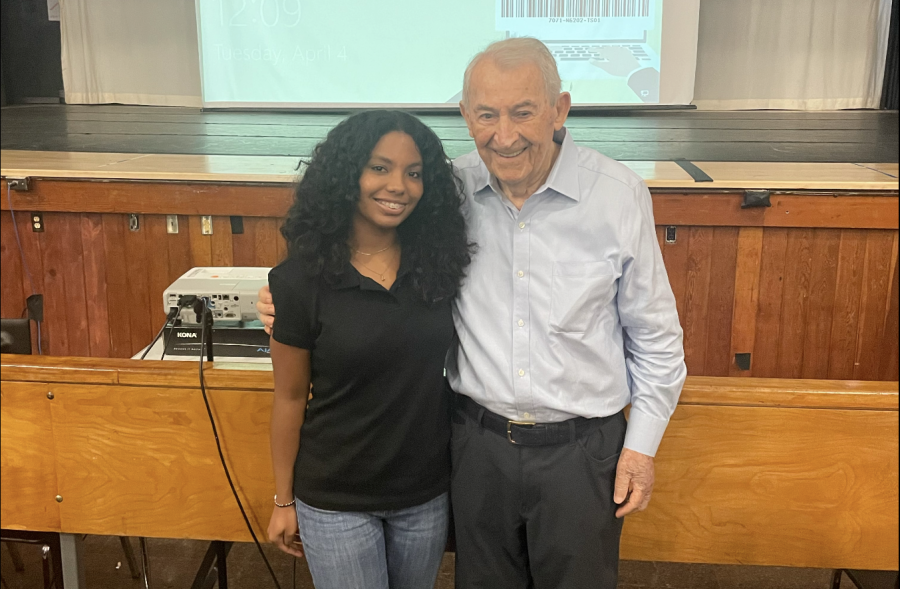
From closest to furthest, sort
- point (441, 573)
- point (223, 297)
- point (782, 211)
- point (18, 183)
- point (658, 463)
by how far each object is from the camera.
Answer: point (658, 463) → point (223, 297) → point (18, 183) → point (441, 573) → point (782, 211)

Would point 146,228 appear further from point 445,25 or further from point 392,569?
point 445,25

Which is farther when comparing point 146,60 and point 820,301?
point 146,60

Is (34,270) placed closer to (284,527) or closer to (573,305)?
(284,527)

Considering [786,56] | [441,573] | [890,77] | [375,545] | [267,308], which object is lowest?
[441,573]

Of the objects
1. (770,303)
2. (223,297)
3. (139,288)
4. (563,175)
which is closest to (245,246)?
(139,288)

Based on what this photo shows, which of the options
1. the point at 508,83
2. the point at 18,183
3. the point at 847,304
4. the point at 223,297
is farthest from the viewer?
the point at 847,304

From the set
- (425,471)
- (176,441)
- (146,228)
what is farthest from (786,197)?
(146,228)

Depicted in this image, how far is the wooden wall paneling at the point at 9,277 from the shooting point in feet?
3.11

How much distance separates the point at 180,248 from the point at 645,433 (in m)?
1.69

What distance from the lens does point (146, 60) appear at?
462 centimetres

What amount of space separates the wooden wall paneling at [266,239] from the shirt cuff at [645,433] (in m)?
1.48

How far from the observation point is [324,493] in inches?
39.5

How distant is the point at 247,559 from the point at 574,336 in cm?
132

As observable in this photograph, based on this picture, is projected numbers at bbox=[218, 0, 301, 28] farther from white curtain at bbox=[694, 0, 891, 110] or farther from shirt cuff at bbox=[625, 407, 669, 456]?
shirt cuff at bbox=[625, 407, 669, 456]
